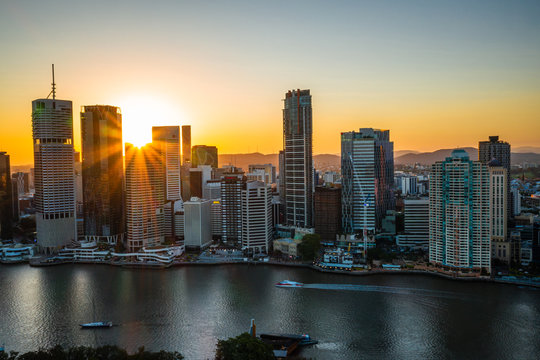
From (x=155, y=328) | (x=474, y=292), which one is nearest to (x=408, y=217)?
(x=474, y=292)

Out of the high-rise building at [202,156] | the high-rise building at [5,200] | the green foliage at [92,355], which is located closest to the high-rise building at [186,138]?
the high-rise building at [202,156]

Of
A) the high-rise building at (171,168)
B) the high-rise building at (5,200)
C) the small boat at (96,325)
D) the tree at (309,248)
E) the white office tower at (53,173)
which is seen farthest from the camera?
the high-rise building at (171,168)

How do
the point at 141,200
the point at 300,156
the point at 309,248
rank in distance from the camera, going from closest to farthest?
1. the point at 309,248
2. the point at 141,200
3. the point at 300,156

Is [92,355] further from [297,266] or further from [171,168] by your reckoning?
[171,168]

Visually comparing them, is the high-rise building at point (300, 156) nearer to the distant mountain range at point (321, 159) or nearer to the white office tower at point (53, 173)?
the white office tower at point (53, 173)

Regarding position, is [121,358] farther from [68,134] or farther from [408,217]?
[68,134]

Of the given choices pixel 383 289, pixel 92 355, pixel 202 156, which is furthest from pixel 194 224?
pixel 202 156
